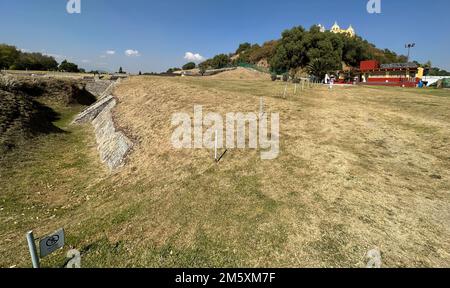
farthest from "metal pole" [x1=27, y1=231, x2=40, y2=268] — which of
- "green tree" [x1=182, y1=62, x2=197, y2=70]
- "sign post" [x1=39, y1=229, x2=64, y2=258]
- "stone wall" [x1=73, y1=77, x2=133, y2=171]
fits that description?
"green tree" [x1=182, y1=62, x2=197, y2=70]

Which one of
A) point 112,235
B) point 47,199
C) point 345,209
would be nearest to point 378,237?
point 345,209

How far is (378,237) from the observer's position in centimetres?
704

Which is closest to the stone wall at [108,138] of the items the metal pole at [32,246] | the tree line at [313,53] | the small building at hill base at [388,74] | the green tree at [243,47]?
the metal pole at [32,246]

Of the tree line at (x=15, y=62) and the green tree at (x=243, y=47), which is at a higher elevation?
the green tree at (x=243, y=47)

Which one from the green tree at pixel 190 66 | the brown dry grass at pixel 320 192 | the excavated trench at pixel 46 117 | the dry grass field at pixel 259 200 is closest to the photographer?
the brown dry grass at pixel 320 192

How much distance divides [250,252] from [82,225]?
246 inches

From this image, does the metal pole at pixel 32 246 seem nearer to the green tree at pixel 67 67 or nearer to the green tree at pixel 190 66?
the green tree at pixel 67 67

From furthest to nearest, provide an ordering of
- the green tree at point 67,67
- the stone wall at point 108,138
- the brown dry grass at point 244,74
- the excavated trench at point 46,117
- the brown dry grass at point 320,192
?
1. the green tree at point 67,67
2. the brown dry grass at point 244,74
3. the excavated trench at point 46,117
4. the stone wall at point 108,138
5. the brown dry grass at point 320,192

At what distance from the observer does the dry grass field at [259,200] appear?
699 centimetres

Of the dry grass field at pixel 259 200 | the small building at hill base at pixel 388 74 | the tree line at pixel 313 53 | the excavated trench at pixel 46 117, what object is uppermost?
the tree line at pixel 313 53

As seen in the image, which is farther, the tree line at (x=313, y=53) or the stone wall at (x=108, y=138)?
the tree line at (x=313, y=53)

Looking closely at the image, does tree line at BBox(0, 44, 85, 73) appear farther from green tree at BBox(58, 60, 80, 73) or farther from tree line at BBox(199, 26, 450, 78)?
tree line at BBox(199, 26, 450, 78)

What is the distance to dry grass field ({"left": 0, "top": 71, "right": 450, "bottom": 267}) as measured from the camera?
6.99m
